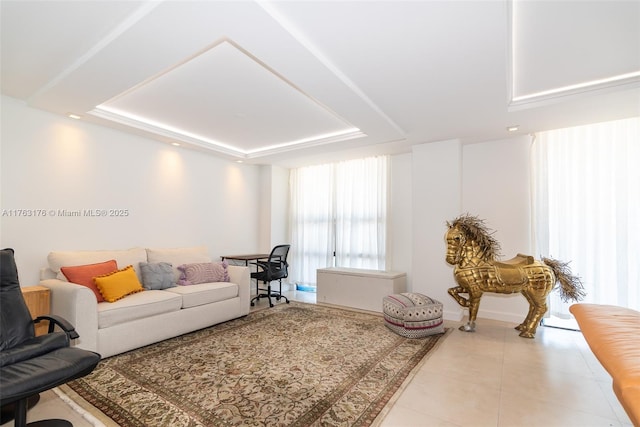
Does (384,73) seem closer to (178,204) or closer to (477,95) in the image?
(477,95)

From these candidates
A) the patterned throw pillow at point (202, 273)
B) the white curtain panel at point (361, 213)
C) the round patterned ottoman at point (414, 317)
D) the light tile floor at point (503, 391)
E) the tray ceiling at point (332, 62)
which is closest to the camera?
the tray ceiling at point (332, 62)

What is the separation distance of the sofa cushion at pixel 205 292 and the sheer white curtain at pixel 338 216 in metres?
2.24

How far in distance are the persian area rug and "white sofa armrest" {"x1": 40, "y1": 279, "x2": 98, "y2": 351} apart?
27 cm

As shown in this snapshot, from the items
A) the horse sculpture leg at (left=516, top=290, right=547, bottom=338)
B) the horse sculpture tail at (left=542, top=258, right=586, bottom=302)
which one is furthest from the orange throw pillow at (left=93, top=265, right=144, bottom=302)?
the horse sculpture tail at (left=542, top=258, right=586, bottom=302)

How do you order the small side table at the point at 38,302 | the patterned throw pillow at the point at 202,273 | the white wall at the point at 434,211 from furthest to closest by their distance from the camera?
the white wall at the point at 434,211 < the patterned throw pillow at the point at 202,273 < the small side table at the point at 38,302

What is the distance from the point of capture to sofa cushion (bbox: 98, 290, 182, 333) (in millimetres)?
2959

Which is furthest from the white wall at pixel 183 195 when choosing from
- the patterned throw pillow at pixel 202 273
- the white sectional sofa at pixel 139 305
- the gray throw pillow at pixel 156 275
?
the patterned throw pillow at pixel 202 273

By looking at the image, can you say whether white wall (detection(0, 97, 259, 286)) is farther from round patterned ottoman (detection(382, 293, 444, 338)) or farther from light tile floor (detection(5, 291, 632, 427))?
round patterned ottoman (detection(382, 293, 444, 338))

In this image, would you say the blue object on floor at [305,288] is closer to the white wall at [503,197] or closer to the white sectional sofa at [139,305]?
the white sectional sofa at [139,305]

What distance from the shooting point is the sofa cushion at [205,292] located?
3666 millimetres

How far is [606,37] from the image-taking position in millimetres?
2254

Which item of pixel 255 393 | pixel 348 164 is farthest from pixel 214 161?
pixel 255 393

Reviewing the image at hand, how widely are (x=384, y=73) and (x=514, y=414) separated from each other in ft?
8.99

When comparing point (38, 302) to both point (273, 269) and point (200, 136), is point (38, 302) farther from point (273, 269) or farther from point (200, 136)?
point (273, 269)
